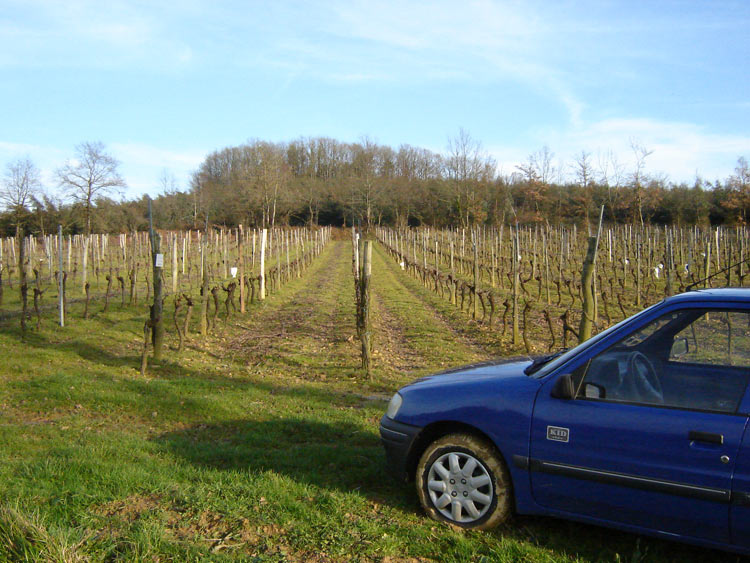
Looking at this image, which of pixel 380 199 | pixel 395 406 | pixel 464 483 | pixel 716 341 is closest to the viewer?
pixel 716 341

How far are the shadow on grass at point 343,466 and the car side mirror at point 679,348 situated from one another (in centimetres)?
116

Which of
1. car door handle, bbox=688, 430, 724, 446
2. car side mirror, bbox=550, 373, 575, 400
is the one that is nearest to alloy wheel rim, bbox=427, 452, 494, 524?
car side mirror, bbox=550, 373, 575, 400

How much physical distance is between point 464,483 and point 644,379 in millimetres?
1301

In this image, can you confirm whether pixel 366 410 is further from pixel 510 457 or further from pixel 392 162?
pixel 392 162

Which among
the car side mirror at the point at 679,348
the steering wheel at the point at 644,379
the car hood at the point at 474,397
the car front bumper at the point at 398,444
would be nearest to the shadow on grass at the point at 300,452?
the car front bumper at the point at 398,444

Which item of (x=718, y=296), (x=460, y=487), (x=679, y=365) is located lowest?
(x=460, y=487)

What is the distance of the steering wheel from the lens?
11.3 ft

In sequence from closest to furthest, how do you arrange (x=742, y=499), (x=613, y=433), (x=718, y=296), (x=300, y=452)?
(x=742, y=499), (x=613, y=433), (x=718, y=296), (x=300, y=452)

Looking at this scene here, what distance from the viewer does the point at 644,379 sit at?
3594 millimetres

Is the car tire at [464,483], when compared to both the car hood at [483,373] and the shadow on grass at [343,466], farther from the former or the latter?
the car hood at [483,373]

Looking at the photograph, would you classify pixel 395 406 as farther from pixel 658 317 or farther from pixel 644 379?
pixel 658 317

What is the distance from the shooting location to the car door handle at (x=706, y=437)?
3.06 meters

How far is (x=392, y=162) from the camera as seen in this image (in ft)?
338

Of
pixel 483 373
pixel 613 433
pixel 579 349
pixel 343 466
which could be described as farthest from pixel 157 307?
Answer: pixel 613 433
